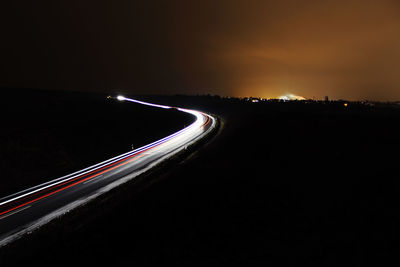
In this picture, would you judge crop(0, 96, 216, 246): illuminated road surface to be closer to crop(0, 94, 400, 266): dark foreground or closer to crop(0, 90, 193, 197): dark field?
crop(0, 94, 400, 266): dark foreground

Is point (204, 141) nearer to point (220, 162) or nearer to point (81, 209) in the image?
point (220, 162)

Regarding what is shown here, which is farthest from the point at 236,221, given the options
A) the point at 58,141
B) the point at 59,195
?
the point at 58,141

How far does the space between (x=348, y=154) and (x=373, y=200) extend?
11.2m

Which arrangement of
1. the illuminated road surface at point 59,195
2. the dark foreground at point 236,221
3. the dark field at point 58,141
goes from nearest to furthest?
the dark foreground at point 236,221 → the illuminated road surface at point 59,195 → the dark field at point 58,141

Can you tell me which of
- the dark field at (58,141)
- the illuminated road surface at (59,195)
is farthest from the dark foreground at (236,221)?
the dark field at (58,141)

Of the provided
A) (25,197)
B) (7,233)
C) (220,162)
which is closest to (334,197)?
(220,162)

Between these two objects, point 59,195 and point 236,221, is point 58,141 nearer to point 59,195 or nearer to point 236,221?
point 59,195

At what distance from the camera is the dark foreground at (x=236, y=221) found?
362 inches

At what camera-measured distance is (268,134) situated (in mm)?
34469

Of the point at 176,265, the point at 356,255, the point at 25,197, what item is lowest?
the point at 25,197

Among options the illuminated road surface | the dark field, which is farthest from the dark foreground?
the dark field

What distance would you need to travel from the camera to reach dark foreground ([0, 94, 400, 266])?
30.2 feet

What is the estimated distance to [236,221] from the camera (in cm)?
1142

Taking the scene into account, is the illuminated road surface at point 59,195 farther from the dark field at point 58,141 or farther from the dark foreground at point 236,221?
the dark field at point 58,141
